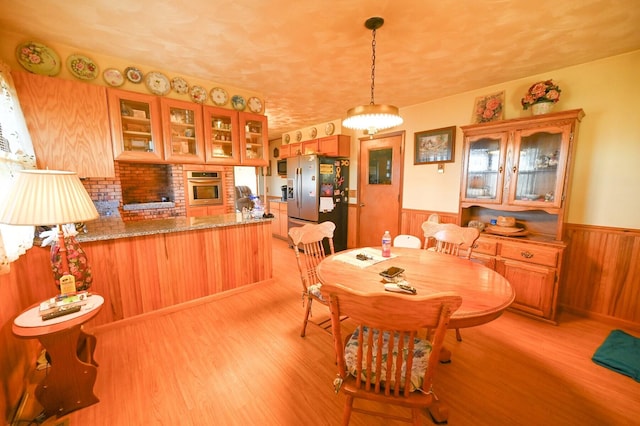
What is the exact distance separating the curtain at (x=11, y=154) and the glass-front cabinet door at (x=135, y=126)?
0.59 metres

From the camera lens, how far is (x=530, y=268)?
97.7 inches

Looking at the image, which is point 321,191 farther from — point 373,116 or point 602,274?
point 602,274

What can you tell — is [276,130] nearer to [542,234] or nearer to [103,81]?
[103,81]

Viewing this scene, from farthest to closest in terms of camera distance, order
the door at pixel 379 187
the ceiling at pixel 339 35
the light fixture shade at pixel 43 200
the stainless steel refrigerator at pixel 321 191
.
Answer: the stainless steel refrigerator at pixel 321 191 < the door at pixel 379 187 < the ceiling at pixel 339 35 < the light fixture shade at pixel 43 200

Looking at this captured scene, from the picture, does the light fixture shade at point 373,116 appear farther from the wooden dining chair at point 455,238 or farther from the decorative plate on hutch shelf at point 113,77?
the decorative plate on hutch shelf at point 113,77

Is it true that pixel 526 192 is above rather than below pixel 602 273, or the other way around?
above

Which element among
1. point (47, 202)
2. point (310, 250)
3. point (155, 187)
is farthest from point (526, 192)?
point (155, 187)

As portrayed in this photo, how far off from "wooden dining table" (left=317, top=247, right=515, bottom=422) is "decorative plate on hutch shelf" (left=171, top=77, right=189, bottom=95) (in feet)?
8.60

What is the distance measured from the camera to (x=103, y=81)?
2.48 m

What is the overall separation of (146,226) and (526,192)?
411 centimetres

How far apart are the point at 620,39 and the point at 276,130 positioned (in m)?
5.15

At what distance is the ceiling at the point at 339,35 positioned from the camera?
66.7 inches

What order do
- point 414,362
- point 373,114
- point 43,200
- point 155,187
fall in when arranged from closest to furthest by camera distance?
point 414,362
point 43,200
point 373,114
point 155,187

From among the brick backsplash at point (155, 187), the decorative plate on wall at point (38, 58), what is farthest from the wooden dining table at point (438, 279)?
the brick backsplash at point (155, 187)
